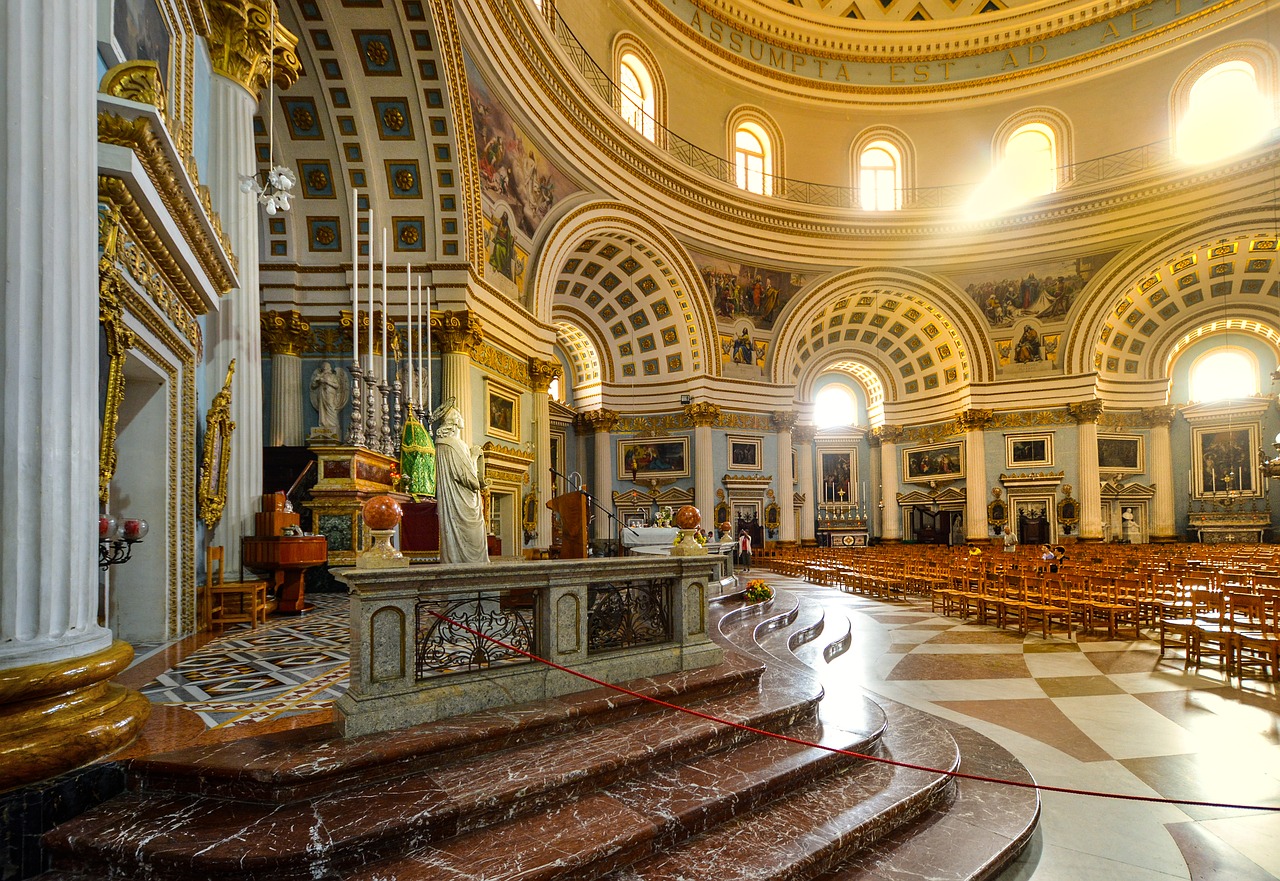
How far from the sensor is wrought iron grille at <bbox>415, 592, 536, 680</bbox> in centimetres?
377

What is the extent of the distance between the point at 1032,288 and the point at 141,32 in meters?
26.9

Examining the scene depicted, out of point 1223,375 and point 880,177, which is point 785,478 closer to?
point 880,177

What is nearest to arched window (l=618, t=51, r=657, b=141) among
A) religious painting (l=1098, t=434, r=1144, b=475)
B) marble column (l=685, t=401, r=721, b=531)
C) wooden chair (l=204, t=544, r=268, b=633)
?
marble column (l=685, t=401, r=721, b=531)

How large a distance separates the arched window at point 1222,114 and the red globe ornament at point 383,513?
92.3 ft

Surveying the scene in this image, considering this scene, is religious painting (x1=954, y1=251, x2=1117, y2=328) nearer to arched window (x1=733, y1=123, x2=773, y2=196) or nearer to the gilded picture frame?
arched window (x1=733, y1=123, x2=773, y2=196)

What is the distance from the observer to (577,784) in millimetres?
3293

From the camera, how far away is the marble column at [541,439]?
56.0ft

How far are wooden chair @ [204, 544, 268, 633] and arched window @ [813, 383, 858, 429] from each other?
28566 millimetres

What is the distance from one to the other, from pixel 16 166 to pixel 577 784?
12.1 feet

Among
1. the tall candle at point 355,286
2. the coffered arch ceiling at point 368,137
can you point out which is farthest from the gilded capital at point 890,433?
the tall candle at point 355,286

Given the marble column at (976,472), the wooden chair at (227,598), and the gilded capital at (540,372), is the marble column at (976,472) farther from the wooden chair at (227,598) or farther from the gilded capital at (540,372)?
the wooden chair at (227,598)

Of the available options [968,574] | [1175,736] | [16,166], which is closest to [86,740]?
[16,166]

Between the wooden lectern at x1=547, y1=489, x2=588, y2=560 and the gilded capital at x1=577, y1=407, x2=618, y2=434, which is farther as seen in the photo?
the gilded capital at x1=577, y1=407, x2=618, y2=434

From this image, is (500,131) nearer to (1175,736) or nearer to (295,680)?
(295,680)
